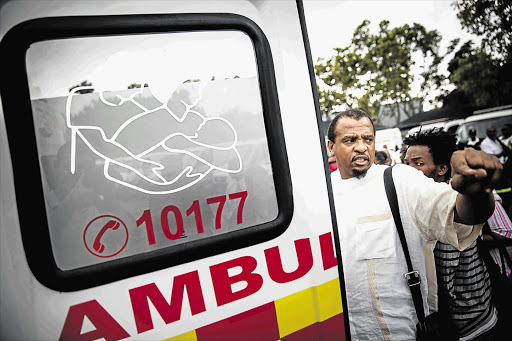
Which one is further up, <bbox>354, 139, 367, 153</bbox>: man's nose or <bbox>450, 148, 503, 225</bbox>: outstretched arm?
<bbox>354, 139, 367, 153</bbox>: man's nose

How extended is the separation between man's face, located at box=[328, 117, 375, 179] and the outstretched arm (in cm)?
56

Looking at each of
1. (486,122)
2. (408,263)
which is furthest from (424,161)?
(486,122)

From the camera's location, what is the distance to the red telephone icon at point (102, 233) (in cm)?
104

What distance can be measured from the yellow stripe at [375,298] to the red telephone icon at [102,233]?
3.93 ft

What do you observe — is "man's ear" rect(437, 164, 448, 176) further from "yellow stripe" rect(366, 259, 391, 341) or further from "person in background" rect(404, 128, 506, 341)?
"yellow stripe" rect(366, 259, 391, 341)

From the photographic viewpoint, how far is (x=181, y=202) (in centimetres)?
111

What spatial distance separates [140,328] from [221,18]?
105 centimetres

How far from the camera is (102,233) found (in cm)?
104

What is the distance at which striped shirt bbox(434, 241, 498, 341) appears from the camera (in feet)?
5.83

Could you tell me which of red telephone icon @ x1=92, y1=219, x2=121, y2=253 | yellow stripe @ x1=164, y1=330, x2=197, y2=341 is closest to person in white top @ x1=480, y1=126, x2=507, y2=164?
yellow stripe @ x1=164, y1=330, x2=197, y2=341

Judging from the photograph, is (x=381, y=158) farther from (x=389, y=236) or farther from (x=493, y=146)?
(x=389, y=236)

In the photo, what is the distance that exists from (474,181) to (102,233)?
1.27 meters

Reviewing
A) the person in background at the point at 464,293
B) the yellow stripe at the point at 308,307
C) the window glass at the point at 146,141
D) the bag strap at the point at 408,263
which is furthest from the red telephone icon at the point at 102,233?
the person in background at the point at 464,293

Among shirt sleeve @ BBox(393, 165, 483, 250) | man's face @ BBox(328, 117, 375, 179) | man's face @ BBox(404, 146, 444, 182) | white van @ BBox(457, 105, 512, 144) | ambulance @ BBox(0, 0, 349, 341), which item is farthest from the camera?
white van @ BBox(457, 105, 512, 144)
